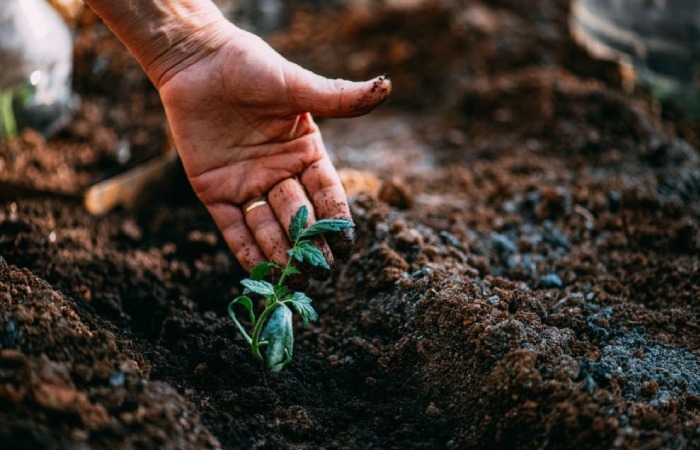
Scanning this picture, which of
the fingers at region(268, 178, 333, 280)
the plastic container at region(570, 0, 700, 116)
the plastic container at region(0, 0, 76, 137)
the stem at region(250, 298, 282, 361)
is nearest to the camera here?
the stem at region(250, 298, 282, 361)

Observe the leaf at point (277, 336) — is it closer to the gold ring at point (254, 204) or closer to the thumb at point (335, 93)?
the gold ring at point (254, 204)

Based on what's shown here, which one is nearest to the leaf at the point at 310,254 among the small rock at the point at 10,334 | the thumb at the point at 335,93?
the thumb at the point at 335,93

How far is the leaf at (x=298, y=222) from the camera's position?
6.68ft

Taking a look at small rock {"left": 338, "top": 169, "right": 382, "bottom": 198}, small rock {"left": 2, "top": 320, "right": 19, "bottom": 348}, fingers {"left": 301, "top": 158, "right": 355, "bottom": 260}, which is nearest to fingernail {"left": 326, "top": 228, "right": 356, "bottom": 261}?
fingers {"left": 301, "top": 158, "right": 355, "bottom": 260}

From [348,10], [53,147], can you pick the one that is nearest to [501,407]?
[53,147]

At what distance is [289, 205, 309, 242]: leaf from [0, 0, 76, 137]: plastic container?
1990 mm

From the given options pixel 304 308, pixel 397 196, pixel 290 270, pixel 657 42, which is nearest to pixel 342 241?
pixel 290 270

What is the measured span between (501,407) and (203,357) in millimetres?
881

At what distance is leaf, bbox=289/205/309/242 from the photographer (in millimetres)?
2035

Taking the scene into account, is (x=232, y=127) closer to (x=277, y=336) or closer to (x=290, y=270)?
(x=290, y=270)

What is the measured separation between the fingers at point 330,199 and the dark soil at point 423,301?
0.73 ft

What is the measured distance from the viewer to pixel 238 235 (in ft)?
7.40

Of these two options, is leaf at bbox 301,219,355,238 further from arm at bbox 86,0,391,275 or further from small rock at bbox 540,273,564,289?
small rock at bbox 540,273,564,289

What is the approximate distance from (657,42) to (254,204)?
3.09m
